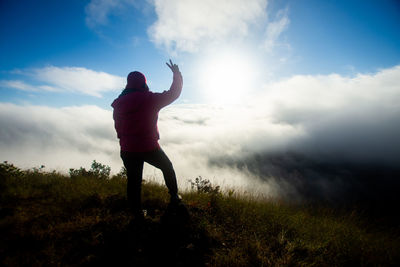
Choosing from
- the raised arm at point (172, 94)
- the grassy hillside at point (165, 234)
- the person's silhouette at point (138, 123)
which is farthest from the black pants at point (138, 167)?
the raised arm at point (172, 94)

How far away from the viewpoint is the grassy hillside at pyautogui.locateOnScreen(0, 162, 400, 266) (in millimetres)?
2227

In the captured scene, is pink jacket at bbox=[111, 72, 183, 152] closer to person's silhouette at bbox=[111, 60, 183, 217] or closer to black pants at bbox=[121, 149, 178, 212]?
person's silhouette at bbox=[111, 60, 183, 217]

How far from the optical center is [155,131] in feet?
10.1

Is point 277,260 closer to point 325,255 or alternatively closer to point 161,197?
point 325,255

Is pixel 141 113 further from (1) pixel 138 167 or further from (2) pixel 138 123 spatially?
(1) pixel 138 167

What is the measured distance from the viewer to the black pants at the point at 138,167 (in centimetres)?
300

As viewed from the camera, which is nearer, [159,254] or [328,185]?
[159,254]

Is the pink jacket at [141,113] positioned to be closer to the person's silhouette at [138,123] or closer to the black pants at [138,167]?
the person's silhouette at [138,123]

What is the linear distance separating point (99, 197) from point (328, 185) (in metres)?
226

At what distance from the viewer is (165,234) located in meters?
2.66

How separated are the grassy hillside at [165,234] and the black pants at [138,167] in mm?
327

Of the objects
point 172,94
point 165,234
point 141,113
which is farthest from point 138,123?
point 165,234

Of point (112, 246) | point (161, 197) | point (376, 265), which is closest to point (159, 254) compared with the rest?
point (112, 246)

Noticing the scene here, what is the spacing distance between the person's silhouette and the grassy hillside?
0.54m
